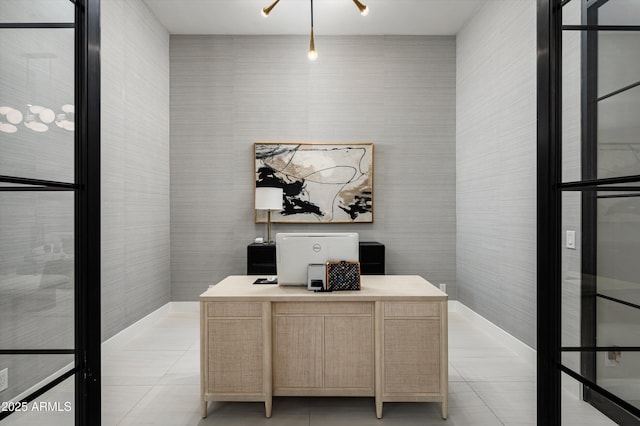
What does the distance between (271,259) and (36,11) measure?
3517mm

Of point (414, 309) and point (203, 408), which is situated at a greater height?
point (414, 309)

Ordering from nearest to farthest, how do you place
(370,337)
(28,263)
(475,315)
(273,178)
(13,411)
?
(13,411) < (28,263) < (370,337) < (475,315) < (273,178)

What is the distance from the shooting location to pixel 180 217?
505cm

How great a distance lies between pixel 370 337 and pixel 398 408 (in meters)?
0.52

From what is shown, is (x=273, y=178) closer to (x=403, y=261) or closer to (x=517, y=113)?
(x=403, y=261)

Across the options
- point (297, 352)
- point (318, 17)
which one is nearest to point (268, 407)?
point (297, 352)

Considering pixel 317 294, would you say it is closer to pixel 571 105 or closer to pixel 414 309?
pixel 414 309

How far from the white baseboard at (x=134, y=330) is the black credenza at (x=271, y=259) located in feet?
3.63

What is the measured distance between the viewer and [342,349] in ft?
8.29

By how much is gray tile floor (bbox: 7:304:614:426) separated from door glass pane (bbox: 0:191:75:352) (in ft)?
3.38

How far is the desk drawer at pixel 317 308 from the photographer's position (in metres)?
2.53

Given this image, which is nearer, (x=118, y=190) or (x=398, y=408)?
(x=398, y=408)

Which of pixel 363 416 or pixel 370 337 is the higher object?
pixel 370 337

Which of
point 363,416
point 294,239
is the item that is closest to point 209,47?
point 294,239
